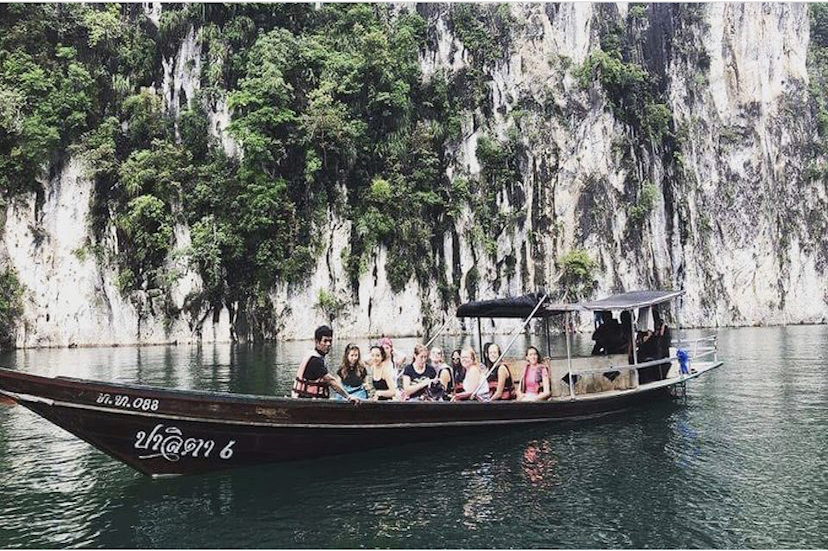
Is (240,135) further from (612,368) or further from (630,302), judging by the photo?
(612,368)

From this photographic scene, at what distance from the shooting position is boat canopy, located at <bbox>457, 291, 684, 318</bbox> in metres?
12.8

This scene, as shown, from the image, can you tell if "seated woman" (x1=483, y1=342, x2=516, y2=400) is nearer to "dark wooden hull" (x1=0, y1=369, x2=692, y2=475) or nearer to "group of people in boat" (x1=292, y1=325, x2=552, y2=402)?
"group of people in boat" (x1=292, y1=325, x2=552, y2=402)

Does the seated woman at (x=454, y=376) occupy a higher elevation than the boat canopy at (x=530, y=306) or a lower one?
lower

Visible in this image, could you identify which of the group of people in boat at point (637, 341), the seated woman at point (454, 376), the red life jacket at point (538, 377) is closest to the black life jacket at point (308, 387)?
the seated woman at point (454, 376)

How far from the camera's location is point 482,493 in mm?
8695

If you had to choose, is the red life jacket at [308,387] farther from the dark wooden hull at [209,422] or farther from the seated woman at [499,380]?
the seated woman at [499,380]

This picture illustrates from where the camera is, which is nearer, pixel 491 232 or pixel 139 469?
pixel 139 469

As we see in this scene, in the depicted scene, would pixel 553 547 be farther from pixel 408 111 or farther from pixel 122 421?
pixel 408 111

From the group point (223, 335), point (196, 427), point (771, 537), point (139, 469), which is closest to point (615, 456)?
point (771, 537)

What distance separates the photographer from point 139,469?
9039 millimetres

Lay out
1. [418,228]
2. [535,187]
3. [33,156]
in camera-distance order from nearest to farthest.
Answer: [33,156], [418,228], [535,187]

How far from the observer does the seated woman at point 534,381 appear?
40.2 ft

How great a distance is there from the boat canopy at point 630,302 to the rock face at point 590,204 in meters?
29.3

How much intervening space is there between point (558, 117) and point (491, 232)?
12340 mm
